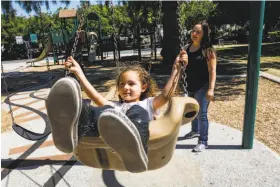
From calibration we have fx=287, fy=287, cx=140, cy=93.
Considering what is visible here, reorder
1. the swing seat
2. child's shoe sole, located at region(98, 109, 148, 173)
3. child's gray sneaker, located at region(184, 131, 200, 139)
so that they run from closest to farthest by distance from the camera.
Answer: child's shoe sole, located at region(98, 109, 148, 173), the swing seat, child's gray sneaker, located at region(184, 131, 200, 139)

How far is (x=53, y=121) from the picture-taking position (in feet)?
5.71

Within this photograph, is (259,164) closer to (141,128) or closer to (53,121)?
(141,128)

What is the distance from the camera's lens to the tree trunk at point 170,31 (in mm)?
11664

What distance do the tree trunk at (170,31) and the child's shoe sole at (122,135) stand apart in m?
10.3

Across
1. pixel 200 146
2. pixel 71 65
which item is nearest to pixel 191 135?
pixel 200 146

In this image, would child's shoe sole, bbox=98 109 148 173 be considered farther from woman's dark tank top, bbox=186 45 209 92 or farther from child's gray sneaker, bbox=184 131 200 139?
child's gray sneaker, bbox=184 131 200 139

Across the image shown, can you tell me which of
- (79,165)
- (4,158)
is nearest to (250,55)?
→ (79,165)

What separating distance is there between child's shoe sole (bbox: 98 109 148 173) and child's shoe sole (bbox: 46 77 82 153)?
0.60 ft

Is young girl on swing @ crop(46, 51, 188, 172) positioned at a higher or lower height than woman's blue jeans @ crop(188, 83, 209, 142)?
higher

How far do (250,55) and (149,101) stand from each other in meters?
1.68

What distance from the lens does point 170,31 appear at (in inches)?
470

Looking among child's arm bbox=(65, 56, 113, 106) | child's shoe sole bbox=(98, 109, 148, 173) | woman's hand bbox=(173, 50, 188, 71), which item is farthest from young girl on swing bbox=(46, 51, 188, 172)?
woman's hand bbox=(173, 50, 188, 71)

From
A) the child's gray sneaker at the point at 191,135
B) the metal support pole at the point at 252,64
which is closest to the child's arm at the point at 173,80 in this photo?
the metal support pole at the point at 252,64

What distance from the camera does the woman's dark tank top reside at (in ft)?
10.4
